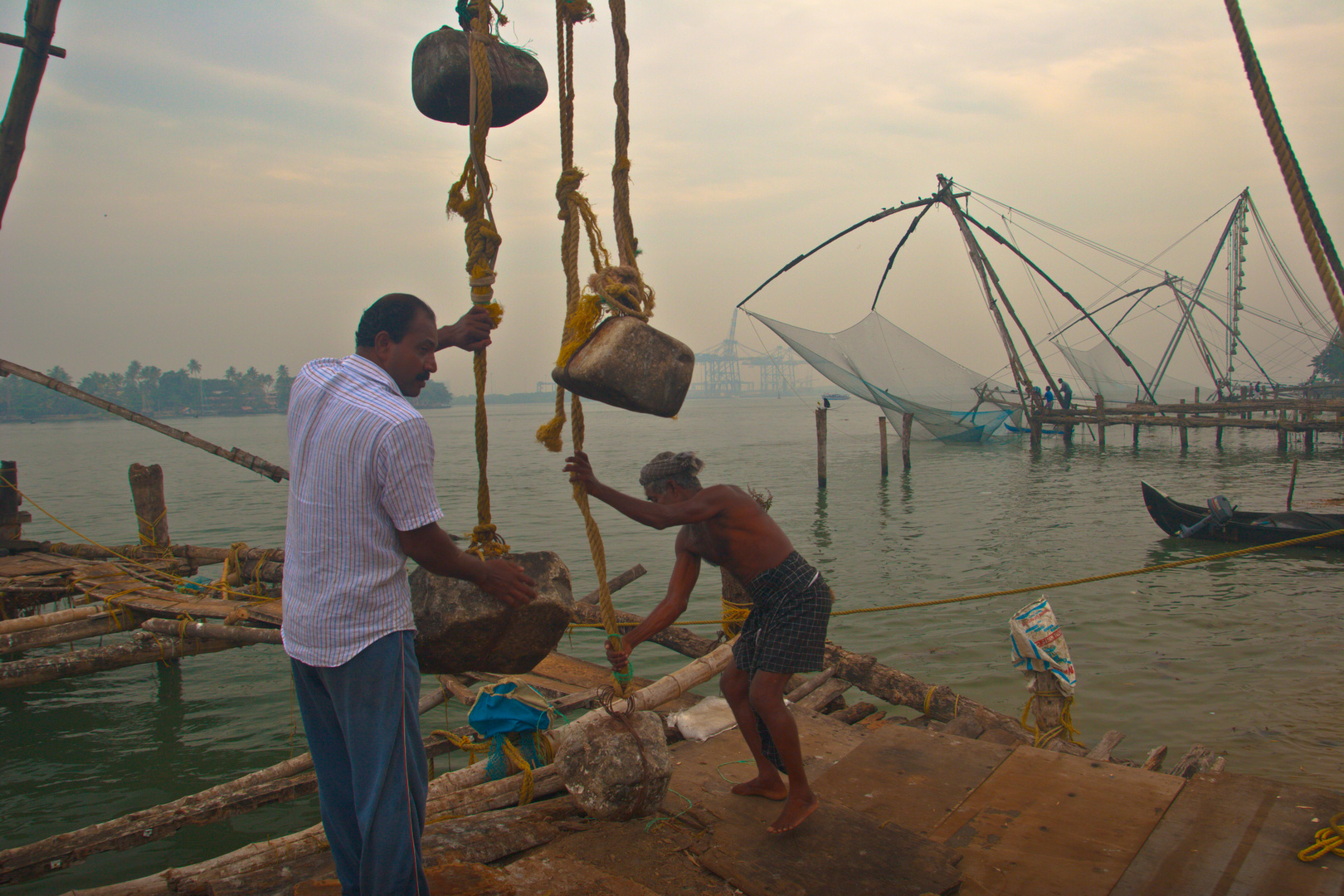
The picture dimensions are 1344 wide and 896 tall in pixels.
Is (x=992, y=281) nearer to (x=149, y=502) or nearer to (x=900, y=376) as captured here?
(x=900, y=376)

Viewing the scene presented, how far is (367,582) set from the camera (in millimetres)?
1760

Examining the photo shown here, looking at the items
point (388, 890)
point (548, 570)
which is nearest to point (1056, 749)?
point (548, 570)

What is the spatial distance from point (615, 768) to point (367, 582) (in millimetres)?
1328

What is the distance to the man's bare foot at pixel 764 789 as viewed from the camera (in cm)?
303

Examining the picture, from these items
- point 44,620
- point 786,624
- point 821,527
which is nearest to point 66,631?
point 44,620

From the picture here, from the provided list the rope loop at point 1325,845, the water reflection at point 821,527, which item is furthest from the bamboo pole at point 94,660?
the water reflection at point 821,527

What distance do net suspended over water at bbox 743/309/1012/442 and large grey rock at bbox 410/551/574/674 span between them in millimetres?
16862

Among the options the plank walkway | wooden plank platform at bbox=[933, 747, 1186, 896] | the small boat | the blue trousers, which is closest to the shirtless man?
the plank walkway

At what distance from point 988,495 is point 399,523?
19038 mm

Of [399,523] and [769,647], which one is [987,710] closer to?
[769,647]

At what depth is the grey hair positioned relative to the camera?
3.04 m

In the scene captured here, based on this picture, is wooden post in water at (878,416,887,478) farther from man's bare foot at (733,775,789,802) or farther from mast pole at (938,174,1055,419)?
man's bare foot at (733,775,789,802)

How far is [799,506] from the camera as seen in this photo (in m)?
18.5

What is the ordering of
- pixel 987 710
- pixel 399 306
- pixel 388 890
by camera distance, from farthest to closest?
pixel 987 710
pixel 399 306
pixel 388 890
